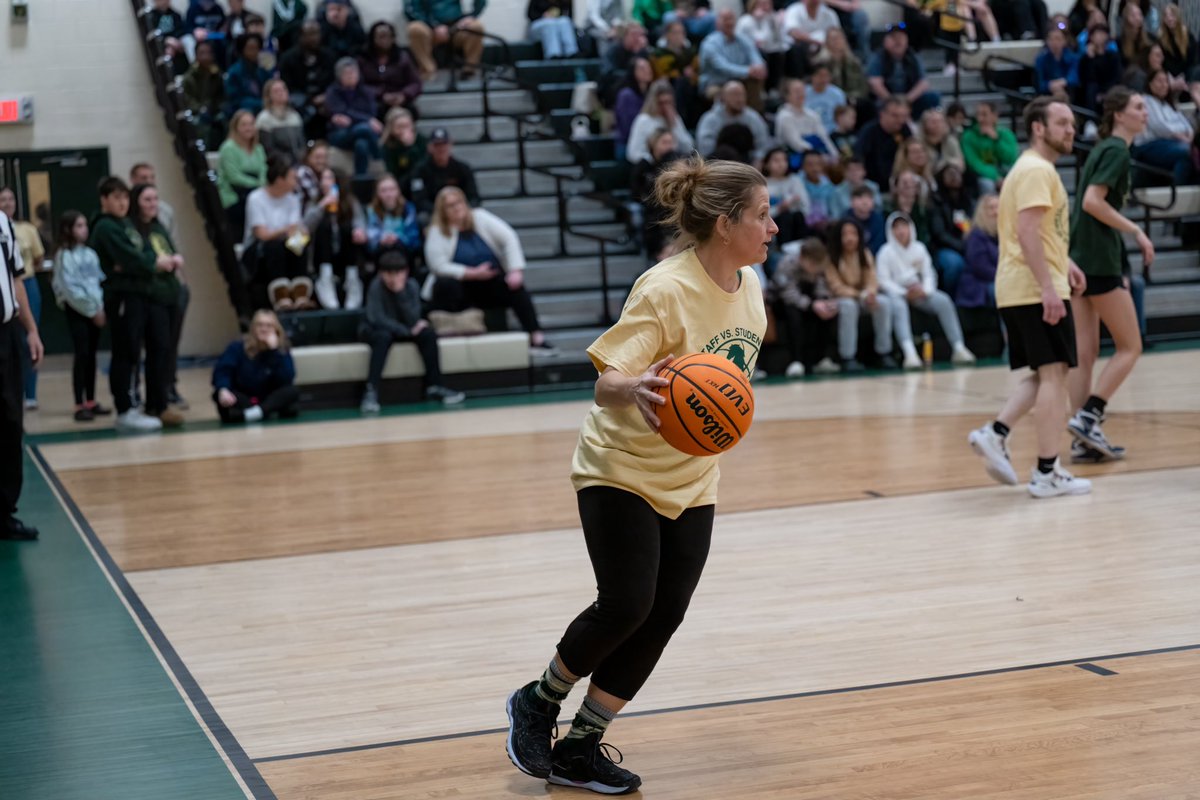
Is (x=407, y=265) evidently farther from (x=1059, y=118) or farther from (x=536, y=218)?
(x=1059, y=118)

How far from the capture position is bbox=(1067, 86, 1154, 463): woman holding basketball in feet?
24.5

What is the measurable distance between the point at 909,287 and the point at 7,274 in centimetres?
811

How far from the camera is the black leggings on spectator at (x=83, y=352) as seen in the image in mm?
11641

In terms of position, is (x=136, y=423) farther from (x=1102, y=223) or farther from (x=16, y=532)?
(x=1102, y=223)

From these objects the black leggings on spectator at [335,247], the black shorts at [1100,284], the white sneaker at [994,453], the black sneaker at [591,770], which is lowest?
the white sneaker at [994,453]

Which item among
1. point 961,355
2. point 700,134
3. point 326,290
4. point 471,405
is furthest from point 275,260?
point 961,355

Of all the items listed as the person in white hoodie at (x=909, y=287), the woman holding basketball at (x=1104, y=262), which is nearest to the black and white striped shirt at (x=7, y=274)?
the woman holding basketball at (x=1104, y=262)

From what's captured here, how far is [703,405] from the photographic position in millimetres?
3412

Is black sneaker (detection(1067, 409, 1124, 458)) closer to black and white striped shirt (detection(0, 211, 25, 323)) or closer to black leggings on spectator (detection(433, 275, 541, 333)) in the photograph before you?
black and white striped shirt (detection(0, 211, 25, 323))

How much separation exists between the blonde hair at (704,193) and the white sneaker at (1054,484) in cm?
391

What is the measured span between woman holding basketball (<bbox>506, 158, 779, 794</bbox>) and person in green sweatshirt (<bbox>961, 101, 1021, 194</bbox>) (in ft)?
38.2

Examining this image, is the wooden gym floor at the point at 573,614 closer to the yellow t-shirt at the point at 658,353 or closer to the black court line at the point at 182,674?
the black court line at the point at 182,674

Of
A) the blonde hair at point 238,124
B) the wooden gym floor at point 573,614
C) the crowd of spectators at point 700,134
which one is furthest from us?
the blonde hair at point 238,124

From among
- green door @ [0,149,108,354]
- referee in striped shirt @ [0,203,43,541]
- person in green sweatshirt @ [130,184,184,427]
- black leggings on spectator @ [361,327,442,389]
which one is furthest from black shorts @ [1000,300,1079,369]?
green door @ [0,149,108,354]
